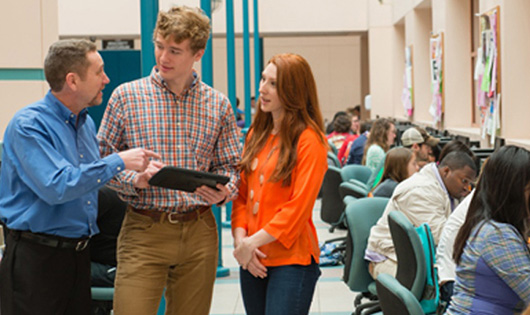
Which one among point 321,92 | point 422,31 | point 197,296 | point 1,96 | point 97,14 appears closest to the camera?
point 197,296

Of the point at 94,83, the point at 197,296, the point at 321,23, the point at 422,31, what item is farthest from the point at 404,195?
the point at 321,23

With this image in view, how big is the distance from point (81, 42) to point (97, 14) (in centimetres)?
1516

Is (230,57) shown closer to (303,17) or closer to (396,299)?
(396,299)

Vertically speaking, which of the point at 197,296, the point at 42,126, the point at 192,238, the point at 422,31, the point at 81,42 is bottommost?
the point at 197,296

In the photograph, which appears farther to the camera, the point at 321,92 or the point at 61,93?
the point at 321,92

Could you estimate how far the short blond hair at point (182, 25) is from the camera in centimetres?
262

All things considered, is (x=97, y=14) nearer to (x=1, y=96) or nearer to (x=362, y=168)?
(x=362, y=168)

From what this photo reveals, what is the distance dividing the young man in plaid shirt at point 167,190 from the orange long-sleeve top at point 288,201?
12 cm

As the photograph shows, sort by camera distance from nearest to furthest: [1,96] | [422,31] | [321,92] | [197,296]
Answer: [197,296]
[1,96]
[422,31]
[321,92]

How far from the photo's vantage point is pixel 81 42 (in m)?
2.69

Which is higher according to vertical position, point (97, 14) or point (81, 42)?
point (97, 14)

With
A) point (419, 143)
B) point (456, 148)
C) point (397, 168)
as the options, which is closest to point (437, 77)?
point (419, 143)

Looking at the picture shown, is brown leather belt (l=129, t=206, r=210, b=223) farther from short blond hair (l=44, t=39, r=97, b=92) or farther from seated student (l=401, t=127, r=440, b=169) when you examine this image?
seated student (l=401, t=127, r=440, b=169)

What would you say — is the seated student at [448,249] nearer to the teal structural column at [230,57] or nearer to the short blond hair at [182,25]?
the short blond hair at [182,25]
